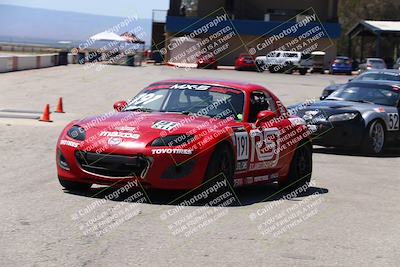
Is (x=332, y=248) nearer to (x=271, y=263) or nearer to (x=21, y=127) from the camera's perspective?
(x=271, y=263)

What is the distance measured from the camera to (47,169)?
33.9 ft

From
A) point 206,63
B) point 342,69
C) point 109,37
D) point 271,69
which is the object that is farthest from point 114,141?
point 342,69

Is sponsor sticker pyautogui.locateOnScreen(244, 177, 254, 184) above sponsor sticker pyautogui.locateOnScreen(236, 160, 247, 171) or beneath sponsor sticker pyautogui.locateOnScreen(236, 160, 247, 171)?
beneath

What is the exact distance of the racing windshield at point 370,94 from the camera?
15531 mm

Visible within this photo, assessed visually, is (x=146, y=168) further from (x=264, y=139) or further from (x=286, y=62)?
(x=286, y=62)

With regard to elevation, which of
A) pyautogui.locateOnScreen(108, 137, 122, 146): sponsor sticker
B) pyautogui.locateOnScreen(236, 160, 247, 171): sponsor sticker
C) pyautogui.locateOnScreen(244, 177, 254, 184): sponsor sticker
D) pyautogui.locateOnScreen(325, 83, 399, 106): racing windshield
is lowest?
pyautogui.locateOnScreen(325, 83, 399, 106): racing windshield

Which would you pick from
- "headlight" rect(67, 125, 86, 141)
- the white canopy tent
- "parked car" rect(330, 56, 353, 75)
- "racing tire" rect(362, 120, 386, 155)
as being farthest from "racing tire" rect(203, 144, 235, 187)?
"parked car" rect(330, 56, 353, 75)

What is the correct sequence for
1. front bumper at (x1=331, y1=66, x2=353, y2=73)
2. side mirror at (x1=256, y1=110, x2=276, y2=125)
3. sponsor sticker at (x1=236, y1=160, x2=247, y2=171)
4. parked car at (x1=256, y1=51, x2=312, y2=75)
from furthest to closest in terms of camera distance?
front bumper at (x1=331, y1=66, x2=353, y2=73) → parked car at (x1=256, y1=51, x2=312, y2=75) → side mirror at (x1=256, y1=110, x2=276, y2=125) → sponsor sticker at (x1=236, y1=160, x2=247, y2=171)

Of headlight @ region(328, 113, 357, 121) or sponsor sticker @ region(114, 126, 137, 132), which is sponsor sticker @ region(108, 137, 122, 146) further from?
headlight @ region(328, 113, 357, 121)

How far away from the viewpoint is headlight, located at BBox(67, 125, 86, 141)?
323 inches

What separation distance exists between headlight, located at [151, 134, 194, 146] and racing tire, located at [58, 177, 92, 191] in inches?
46.4

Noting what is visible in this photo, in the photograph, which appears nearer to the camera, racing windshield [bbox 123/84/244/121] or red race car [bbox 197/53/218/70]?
racing windshield [bbox 123/84/244/121]

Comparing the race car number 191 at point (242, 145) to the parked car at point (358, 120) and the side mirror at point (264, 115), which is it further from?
the parked car at point (358, 120)

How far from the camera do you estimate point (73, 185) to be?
848cm
